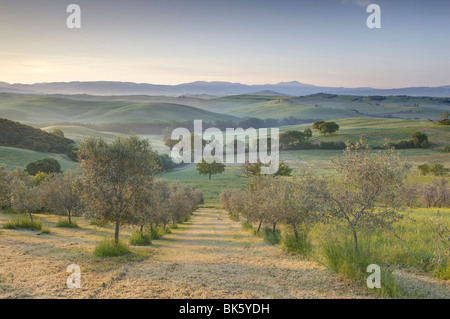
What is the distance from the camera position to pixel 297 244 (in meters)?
18.0

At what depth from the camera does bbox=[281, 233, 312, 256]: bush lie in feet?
56.5

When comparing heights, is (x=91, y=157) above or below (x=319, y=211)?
above

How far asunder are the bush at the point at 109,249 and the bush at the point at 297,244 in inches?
367

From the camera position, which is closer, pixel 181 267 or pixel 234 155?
pixel 181 267

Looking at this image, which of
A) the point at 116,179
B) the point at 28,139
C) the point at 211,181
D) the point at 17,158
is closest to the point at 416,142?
the point at 211,181

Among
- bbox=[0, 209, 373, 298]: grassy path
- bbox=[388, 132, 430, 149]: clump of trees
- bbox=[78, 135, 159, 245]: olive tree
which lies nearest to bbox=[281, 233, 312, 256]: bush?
bbox=[0, 209, 373, 298]: grassy path

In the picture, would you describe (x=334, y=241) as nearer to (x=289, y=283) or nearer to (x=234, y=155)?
(x=289, y=283)

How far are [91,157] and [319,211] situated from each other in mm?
12313

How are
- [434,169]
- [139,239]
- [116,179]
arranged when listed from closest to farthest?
[116,179]
[139,239]
[434,169]

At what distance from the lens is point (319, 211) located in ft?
39.2

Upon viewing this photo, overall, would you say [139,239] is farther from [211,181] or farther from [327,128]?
[327,128]

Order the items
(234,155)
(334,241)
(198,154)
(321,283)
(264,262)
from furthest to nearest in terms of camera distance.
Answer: (198,154) < (234,155) < (264,262) < (334,241) < (321,283)

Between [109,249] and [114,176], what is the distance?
3.84 m
